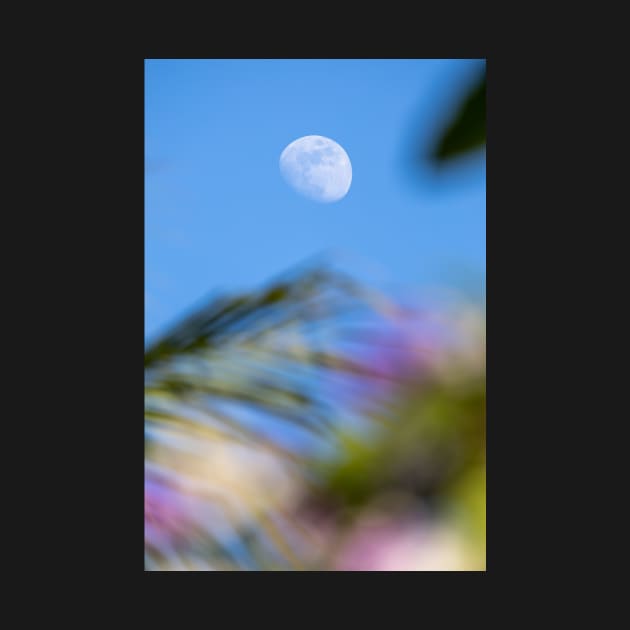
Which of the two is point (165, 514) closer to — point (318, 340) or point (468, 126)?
point (318, 340)

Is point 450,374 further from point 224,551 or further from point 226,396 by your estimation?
point 224,551

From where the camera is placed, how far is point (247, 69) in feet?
5.42

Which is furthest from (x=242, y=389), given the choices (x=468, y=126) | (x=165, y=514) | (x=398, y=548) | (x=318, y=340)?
(x=468, y=126)

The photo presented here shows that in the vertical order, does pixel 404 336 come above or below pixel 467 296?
below

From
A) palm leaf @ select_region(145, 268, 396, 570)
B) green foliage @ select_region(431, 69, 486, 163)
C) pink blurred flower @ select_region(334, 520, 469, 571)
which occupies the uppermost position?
green foliage @ select_region(431, 69, 486, 163)

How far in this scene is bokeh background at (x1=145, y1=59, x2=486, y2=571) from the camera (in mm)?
1537

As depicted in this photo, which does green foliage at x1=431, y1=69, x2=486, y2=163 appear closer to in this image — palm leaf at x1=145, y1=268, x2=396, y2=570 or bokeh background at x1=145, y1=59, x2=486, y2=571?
bokeh background at x1=145, y1=59, x2=486, y2=571

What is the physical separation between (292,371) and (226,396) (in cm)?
21

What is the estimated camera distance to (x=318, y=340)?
62.0 inches

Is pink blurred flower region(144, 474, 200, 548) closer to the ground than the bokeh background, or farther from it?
closer to the ground

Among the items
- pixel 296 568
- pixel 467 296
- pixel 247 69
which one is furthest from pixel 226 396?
pixel 247 69

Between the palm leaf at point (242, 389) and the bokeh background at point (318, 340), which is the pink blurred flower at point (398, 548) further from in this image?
→ the palm leaf at point (242, 389)

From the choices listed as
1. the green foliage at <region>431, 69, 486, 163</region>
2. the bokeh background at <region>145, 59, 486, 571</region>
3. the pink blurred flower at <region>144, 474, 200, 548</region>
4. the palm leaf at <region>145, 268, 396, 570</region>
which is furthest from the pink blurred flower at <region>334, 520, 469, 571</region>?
the green foliage at <region>431, 69, 486, 163</region>

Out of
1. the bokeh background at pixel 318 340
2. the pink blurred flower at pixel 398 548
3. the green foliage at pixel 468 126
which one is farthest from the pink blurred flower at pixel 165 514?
the green foliage at pixel 468 126
